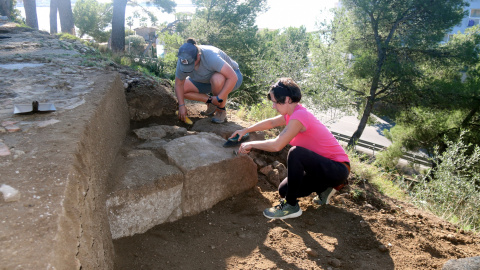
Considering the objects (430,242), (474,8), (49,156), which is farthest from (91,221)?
(474,8)

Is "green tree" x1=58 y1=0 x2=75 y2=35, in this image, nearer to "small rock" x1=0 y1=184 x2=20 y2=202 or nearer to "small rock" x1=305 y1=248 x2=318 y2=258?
"small rock" x1=0 y1=184 x2=20 y2=202

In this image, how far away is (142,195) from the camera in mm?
2240

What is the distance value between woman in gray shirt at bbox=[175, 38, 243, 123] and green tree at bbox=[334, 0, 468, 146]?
878 cm

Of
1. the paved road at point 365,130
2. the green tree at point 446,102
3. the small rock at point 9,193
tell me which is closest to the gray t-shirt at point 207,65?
the small rock at point 9,193

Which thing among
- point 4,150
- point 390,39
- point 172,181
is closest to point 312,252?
point 172,181

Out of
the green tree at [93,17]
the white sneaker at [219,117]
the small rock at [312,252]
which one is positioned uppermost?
the white sneaker at [219,117]

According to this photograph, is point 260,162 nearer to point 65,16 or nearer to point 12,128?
point 12,128

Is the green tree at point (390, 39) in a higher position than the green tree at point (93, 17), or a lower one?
higher

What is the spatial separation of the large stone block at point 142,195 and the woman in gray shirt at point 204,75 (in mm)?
1253

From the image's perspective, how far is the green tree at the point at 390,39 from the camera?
476 inches

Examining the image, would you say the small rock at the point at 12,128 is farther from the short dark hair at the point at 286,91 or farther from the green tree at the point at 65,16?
the green tree at the point at 65,16

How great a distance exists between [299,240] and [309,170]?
1.82 feet

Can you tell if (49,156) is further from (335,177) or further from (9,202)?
(335,177)

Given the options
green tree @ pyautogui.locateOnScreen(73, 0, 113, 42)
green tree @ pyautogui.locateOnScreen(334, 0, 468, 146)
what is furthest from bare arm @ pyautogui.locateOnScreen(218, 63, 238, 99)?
green tree @ pyautogui.locateOnScreen(73, 0, 113, 42)
